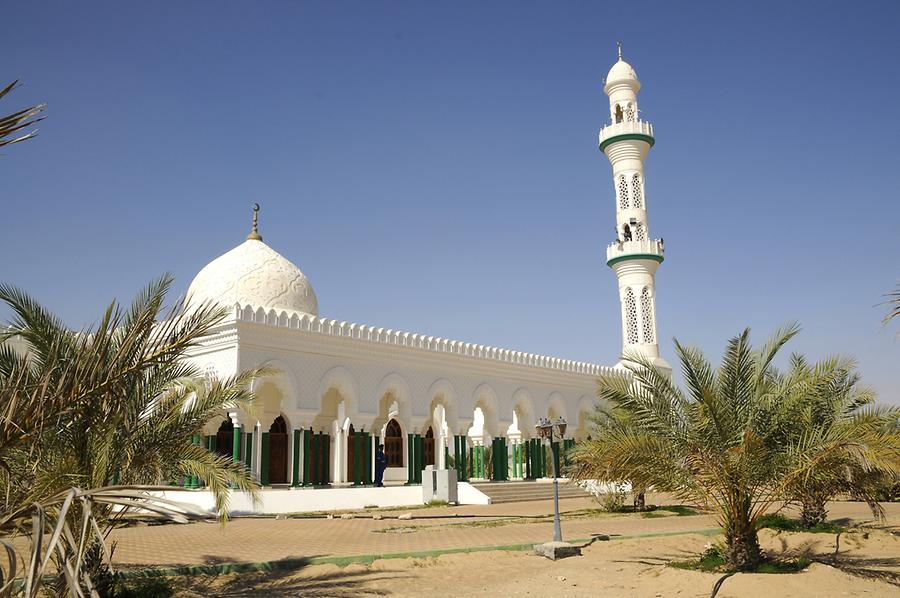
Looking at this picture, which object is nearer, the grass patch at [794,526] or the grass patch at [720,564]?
the grass patch at [720,564]

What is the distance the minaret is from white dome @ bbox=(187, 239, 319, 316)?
10736 millimetres

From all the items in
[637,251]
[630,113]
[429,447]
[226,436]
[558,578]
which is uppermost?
[630,113]

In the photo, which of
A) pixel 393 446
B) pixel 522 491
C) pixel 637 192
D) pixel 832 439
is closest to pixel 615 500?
pixel 522 491

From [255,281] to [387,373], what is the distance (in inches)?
147

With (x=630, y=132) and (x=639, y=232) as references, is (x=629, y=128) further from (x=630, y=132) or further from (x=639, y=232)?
(x=639, y=232)

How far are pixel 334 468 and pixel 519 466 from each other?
5.64 m

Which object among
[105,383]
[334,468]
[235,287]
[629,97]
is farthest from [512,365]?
[105,383]

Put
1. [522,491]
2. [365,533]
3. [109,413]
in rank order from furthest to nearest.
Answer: [522,491]
[365,533]
[109,413]

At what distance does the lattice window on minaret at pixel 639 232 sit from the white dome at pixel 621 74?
15.9 feet

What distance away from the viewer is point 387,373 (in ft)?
59.4

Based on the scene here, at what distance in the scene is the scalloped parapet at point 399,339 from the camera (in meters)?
15.6

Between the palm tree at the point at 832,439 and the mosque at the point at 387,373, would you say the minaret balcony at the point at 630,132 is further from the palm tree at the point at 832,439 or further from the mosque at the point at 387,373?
the palm tree at the point at 832,439

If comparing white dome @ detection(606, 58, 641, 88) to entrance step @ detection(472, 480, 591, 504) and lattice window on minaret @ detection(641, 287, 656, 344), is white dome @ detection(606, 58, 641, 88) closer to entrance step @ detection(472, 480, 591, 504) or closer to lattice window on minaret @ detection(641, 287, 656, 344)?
lattice window on minaret @ detection(641, 287, 656, 344)

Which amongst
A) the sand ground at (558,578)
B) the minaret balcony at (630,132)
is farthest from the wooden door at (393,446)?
the sand ground at (558,578)
